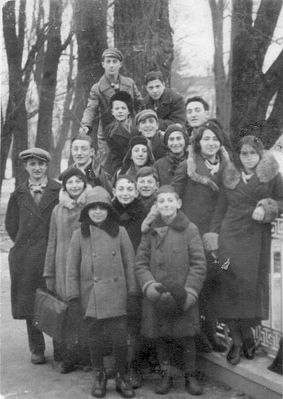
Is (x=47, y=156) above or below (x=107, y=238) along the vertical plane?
above

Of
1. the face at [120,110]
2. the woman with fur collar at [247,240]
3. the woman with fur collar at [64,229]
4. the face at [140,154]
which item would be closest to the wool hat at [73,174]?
the woman with fur collar at [64,229]

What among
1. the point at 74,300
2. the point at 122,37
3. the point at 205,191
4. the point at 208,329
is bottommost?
the point at 208,329

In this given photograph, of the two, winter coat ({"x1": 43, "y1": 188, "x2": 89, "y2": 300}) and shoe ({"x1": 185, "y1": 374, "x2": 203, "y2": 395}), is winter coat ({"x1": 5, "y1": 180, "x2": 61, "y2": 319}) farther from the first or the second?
shoe ({"x1": 185, "y1": 374, "x2": 203, "y2": 395})

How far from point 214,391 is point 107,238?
1384 millimetres

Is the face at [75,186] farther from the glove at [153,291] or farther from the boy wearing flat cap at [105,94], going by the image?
the boy wearing flat cap at [105,94]

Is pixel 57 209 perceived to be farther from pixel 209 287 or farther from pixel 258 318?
pixel 258 318

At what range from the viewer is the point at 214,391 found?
14.3 feet

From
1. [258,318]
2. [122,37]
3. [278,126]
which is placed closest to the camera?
[258,318]

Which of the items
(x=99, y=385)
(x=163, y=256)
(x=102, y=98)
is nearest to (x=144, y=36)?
(x=102, y=98)

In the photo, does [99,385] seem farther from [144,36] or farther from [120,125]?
[144,36]

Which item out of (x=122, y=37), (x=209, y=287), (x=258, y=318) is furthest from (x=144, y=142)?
(x=122, y=37)

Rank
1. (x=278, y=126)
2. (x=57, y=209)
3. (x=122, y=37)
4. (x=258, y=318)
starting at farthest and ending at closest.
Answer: (x=278, y=126), (x=122, y=37), (x=57, y=209), (x=258, y=318)

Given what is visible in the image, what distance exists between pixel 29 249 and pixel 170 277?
1.46 metres

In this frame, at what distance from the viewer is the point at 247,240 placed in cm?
416
